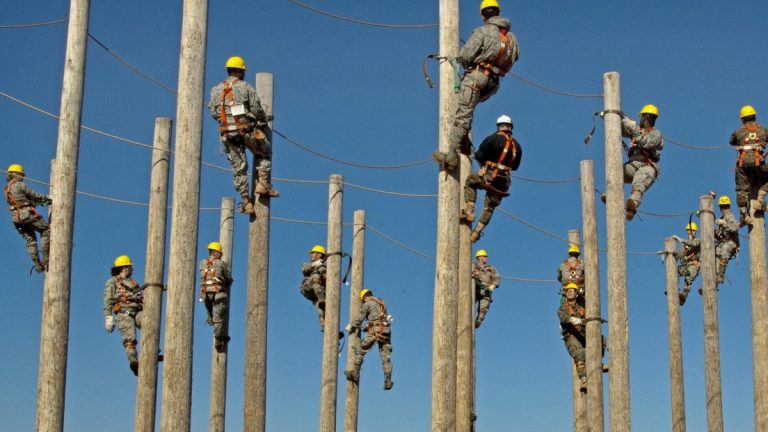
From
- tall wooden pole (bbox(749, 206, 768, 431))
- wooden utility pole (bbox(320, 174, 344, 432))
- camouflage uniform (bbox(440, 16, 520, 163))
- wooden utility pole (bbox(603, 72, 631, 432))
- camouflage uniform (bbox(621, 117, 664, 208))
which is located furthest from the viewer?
wooden utility pole (bbox(320, 174, 344, 432))

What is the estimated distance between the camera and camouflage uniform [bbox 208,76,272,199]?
10461 millimetres

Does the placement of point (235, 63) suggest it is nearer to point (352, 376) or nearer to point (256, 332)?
point (256, 332)

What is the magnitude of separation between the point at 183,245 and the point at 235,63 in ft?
8.98

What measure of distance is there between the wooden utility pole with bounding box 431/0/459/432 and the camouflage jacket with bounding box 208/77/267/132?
200 centimetres

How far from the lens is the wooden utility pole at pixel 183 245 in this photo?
845 cm

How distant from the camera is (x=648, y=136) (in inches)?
487

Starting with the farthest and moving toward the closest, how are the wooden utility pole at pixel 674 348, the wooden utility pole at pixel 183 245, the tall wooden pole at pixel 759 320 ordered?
the wooden utility pole at pixel 674 348 < the tall wooden pole at pixel 759 320 < the wooden utility pole at pixel 183 245

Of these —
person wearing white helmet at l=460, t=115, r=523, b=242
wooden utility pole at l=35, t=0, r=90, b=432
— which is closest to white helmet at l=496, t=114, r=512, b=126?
person wearing white helmet at l=460, t=115, r=523, b=242

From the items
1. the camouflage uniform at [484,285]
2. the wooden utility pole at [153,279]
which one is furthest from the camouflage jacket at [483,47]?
the camouflage uniform at [484,285]

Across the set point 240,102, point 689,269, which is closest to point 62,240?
point 240,102

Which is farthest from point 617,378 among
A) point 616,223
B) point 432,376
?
point 432,376

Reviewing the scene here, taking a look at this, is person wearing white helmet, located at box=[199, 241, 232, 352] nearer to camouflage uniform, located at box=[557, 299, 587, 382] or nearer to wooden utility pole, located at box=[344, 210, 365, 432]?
wooden utility pole, located at box=[344, 210, 365, 432]

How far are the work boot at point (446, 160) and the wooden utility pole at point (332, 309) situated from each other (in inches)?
253

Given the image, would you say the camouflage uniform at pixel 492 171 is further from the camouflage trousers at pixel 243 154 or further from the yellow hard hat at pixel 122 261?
the yellow hard hat at pixel 122 261
